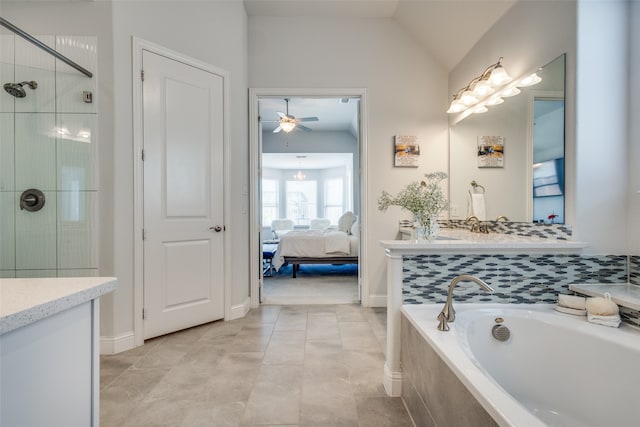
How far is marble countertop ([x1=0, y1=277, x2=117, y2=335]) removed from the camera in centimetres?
63

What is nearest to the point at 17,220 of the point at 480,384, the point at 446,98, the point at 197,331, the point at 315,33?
the point at 197,331

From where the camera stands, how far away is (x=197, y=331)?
2.76 meters

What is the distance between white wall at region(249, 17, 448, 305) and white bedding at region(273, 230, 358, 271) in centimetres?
156

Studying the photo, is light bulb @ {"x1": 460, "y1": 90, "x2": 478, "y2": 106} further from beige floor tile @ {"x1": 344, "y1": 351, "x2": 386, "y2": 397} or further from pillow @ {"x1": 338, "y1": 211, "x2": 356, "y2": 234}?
pillow @ {"x1": 338, "y1": 211, "x2": 356, "y2": 234}

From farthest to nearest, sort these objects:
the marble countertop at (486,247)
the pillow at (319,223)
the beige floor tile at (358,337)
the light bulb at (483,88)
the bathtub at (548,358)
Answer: the pillow at (319,223) → the light bulb at (483,88) → the beige floor tile at (358,337) → the marble countertop at (486,247) → the bathtub at (548,358)

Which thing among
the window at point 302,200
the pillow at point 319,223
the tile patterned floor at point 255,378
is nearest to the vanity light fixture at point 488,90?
the tile patterned floor at point 255,378

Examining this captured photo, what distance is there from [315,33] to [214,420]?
362 centimetres

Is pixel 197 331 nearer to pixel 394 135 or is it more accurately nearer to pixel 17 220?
pixel 17 220

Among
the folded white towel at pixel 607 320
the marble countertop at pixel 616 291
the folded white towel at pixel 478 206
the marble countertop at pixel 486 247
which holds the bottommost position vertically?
the folded white towel at pixel 607 320

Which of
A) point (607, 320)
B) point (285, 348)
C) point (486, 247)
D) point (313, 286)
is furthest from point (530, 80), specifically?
point (313, 286)

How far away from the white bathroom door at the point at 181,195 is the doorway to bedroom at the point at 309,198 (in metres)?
0.61

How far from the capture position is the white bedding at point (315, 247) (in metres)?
4.98

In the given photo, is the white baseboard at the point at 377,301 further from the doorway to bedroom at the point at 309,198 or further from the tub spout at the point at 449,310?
the tub spout at the point at 449,310

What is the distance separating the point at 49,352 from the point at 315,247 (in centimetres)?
430
